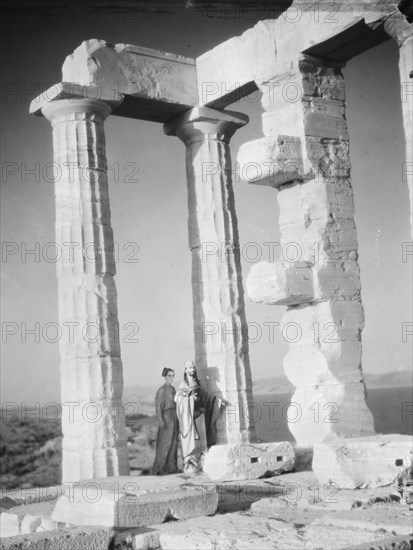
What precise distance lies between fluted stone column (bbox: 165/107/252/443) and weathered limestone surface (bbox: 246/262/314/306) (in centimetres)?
186

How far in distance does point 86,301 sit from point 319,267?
4415 mm

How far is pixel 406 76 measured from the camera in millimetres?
11500

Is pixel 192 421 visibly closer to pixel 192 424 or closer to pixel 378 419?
pixel 192 424

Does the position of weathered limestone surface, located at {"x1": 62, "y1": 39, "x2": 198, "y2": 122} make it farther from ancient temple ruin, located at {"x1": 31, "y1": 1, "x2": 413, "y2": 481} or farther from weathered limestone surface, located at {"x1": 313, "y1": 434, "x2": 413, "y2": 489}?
weathered limestone surface, located at {"x1": 313, "y1": 434, "x2": 413, "y2": 489}

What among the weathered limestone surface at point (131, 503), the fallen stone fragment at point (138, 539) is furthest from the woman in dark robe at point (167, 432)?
the fallen stone fragment at point (138, 539)

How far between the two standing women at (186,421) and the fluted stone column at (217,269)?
27 centimetres

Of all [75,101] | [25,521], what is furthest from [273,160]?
[25,521]

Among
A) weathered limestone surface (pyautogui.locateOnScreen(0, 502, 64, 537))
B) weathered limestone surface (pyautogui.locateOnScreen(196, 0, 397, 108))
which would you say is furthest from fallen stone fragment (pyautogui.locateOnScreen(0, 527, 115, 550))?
weathered limestone surface (pyautogui.locateOnScreen(196, 0, 397, 108))

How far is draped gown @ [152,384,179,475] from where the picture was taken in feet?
54.1

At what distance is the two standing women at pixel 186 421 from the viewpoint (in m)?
15.9

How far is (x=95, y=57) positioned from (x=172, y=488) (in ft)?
28.7

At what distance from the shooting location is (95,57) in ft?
52.9

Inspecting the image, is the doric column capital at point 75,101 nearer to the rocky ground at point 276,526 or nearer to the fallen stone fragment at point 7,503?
the fallen stone fragment at point 7,503

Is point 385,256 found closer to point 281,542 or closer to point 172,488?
point 172,488
